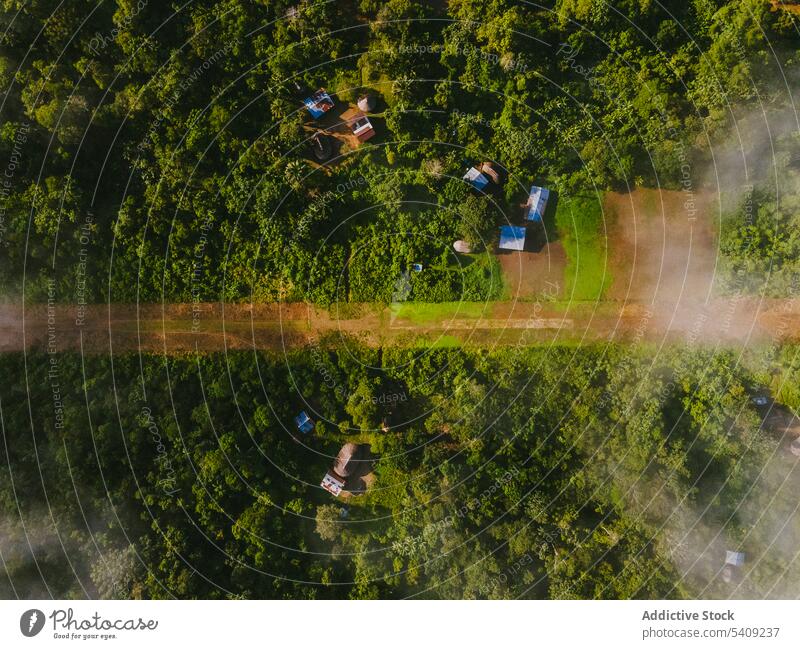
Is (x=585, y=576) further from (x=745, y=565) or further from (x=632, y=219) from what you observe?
(x=632, y=219)

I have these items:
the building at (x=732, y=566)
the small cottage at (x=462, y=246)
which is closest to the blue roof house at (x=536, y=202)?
the small cottage at (x=462, y=246)

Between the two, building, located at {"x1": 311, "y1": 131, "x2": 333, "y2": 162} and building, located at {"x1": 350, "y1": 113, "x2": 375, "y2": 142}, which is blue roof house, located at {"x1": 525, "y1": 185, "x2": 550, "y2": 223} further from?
building, located at {"x1": 311, "y1": 131, "x2": 333, "y2": 162}

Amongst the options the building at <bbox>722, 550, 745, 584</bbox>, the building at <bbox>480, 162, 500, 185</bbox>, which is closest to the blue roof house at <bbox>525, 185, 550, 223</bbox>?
the building at <bbox>480, 162, 500, 185</bbox>

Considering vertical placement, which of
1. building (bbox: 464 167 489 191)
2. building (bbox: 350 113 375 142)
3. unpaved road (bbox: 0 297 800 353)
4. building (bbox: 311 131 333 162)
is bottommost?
unpaved road (bbox: 0 297 800 353)

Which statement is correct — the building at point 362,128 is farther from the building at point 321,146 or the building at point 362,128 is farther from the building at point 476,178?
the building at point 476,178

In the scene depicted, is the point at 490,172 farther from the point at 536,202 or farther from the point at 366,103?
the point at 366,103

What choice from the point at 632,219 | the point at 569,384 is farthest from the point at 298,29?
the point at 569,384

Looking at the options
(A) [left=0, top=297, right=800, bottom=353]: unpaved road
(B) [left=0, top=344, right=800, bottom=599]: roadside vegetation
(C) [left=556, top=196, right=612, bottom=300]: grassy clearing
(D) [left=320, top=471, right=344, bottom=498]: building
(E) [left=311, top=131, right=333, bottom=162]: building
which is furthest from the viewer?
(C) [left=556, top=196, right=612, bottom=300]: grassy clearing
